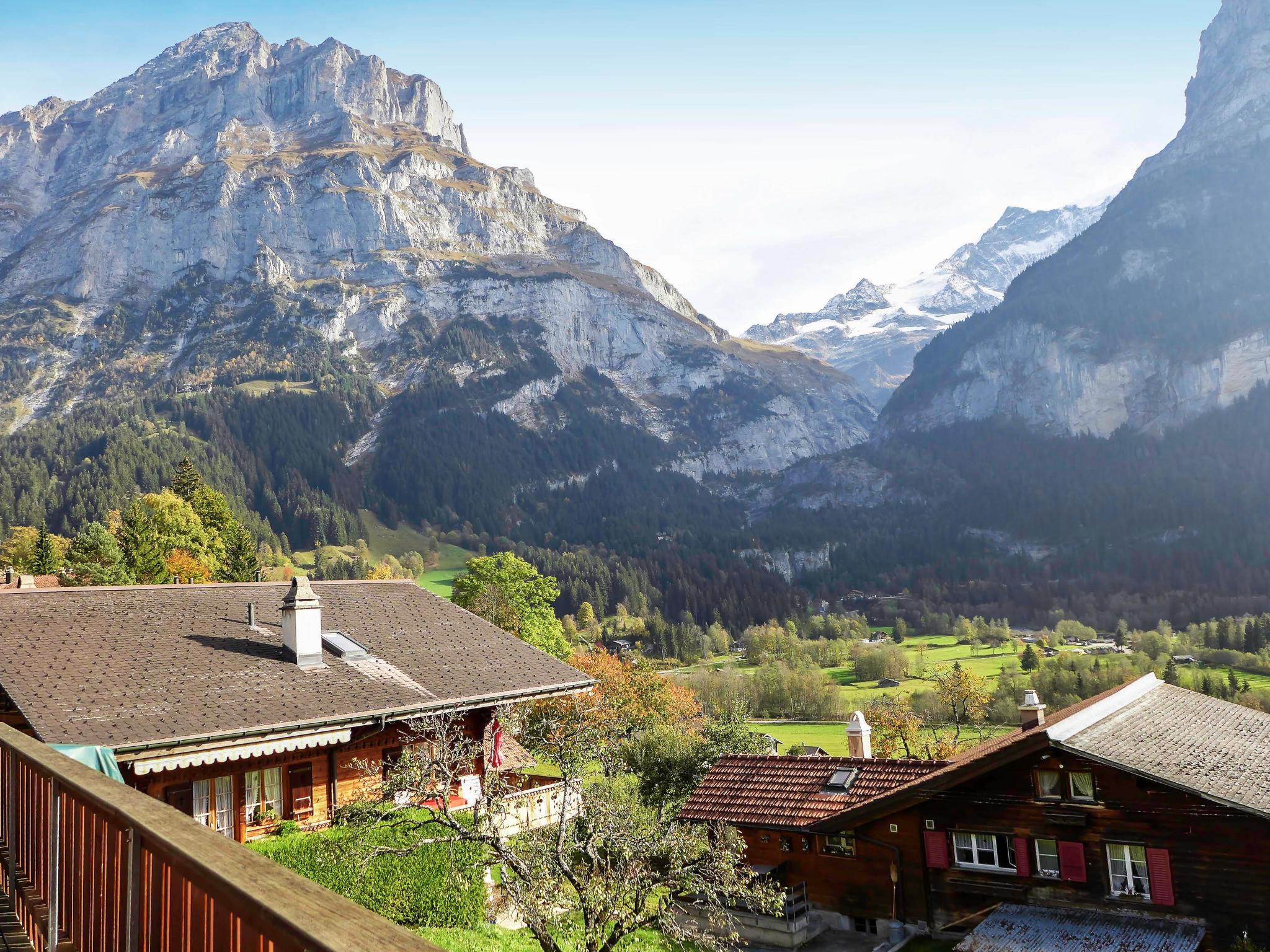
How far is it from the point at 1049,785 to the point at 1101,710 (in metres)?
5.36

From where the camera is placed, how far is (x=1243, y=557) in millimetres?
190875

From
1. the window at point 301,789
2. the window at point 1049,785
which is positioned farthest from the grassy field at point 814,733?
the window at point 301,789

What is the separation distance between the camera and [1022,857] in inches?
1148

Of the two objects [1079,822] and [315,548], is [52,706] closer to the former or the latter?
[1079,822]

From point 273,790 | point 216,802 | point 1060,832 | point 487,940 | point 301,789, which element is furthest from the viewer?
point 1060,832

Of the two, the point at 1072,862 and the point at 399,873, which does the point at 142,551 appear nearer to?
the point at 399,873

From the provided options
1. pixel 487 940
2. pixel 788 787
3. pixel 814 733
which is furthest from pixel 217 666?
pixel 814 733

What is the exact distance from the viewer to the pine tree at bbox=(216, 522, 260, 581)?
82.6 metres

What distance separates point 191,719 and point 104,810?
60.3 ft

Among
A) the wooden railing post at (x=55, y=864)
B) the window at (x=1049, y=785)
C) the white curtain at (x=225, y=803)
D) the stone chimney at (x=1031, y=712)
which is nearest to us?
the wooden railing post at (x=55, y=864)

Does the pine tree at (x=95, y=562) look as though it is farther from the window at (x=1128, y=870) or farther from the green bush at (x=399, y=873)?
the window at (x=1128, y=870)

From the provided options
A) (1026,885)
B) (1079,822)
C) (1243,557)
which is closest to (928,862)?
(1026,885)

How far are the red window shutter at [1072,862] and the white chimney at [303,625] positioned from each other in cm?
2363

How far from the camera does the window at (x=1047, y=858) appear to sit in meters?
28.8
